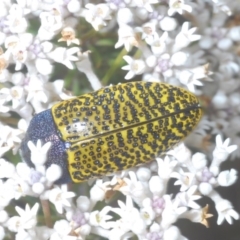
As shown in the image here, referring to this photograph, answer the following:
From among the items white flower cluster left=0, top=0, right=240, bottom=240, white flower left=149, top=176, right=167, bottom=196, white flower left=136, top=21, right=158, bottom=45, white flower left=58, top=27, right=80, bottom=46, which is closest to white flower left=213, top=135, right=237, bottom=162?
white flower cluster left=0, top=0, right=240, bottom=240

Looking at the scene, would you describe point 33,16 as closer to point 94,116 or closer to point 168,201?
point 94,116

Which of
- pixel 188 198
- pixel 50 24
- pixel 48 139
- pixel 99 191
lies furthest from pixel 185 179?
pixel 50 24

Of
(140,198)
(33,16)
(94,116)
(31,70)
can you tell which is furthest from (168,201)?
(33,16)

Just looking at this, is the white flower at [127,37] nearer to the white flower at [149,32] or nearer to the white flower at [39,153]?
the white flower at [149,32]

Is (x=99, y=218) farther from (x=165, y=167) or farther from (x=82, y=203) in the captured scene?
(x=165, y=167)

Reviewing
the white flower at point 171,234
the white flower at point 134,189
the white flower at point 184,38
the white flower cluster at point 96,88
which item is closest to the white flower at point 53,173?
the white flower cluster at point 96,88

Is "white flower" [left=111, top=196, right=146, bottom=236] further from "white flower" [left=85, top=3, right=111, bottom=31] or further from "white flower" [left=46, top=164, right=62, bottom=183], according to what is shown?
"white flower" [left=85, top=3, right=111, bottom=31]
